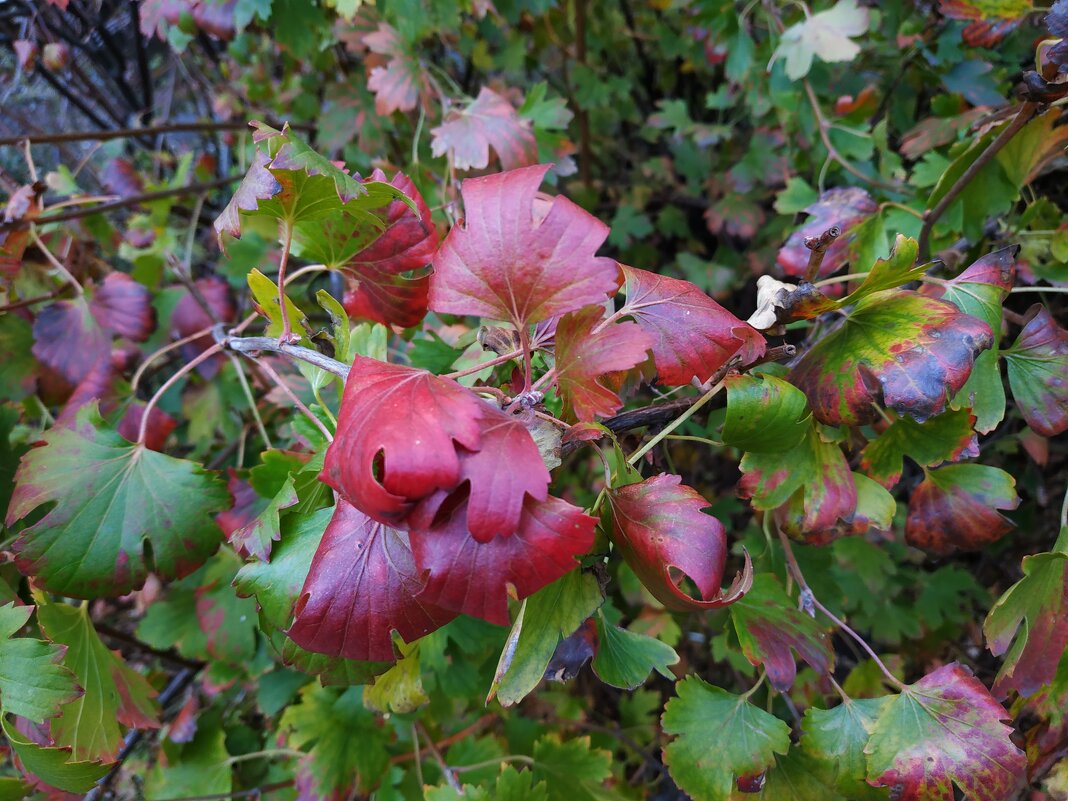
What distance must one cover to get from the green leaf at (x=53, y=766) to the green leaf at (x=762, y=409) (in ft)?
2.60

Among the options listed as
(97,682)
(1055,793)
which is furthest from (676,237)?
(97,682)

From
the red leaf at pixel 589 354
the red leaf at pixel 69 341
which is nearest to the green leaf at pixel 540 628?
the red leaf at pixel 589 354

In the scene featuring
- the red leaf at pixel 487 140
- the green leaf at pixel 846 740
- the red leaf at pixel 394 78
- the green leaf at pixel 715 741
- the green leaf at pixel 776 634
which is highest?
the red leaf at pixel 394 78

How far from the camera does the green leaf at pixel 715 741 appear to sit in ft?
2.35

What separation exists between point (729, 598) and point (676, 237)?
5.97ft

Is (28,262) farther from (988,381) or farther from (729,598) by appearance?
(988,381)

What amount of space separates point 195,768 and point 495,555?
1.35m

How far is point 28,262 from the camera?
1.32 metres

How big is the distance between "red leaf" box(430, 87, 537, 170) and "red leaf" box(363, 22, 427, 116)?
0.56 feet

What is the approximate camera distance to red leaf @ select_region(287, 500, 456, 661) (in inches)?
22.0

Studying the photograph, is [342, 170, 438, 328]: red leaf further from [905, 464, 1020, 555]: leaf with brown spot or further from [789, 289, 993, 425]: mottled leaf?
[905, 464, 1020, 555]: leaf with brown spot

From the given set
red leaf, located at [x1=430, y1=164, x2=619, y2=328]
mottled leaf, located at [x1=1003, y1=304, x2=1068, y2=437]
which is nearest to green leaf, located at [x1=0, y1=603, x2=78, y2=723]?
red leaf, located at [x1=430, y1=164, x2=619, y2=328]

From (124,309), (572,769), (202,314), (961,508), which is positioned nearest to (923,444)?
(961,508)

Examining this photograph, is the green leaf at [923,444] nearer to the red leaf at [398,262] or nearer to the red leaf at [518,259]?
the red leaf at [518,259]
